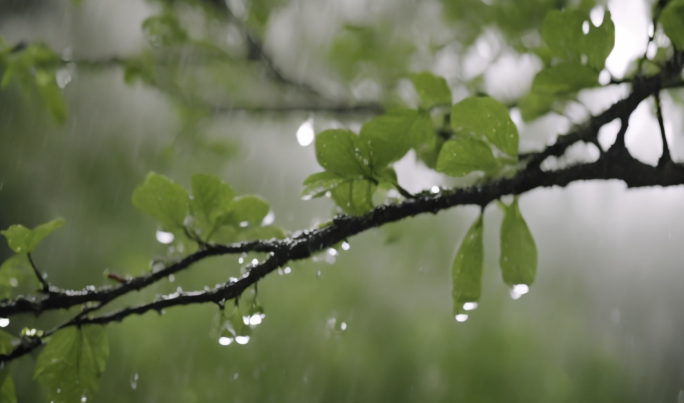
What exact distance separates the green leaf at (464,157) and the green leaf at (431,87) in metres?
0.04

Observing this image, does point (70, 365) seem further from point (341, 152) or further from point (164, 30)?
point (164, 30)

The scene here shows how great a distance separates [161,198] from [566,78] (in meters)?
0.17

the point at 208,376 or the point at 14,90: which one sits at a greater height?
the point at 14,90

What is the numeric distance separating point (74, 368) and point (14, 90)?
0.90m

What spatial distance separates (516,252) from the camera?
169mm

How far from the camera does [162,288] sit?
777 mm

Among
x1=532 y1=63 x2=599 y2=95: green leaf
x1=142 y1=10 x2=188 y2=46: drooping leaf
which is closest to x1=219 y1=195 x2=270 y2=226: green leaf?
x1=532 y1=63 x2=599 y2=95: green leaf

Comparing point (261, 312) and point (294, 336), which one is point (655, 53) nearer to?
point (261, 312)

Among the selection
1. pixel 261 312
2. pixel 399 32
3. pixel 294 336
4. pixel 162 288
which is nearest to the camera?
pixel 261 312

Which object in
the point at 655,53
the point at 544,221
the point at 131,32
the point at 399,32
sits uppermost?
the point at 131,32

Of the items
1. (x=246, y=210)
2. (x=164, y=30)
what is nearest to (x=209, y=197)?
(x=246, y=210)

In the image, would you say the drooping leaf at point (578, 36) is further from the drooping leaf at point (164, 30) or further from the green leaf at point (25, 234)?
the drooping leaf at point (164, 30)

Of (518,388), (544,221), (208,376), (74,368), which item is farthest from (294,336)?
(74,368)

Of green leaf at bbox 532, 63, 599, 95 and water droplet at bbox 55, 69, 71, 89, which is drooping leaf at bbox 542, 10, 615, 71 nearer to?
green leaf at bbox 532, 63, 599, 95
